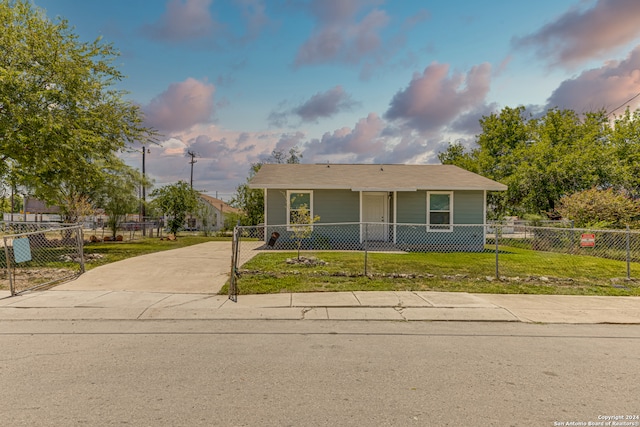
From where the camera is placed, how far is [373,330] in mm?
5309

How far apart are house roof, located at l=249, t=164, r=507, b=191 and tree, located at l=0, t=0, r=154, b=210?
266 inches

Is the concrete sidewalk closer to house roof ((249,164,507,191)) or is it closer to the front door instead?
house roof ((249,164,507,191))

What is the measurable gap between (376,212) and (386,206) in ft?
1.75

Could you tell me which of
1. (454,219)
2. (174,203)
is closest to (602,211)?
(454,219)

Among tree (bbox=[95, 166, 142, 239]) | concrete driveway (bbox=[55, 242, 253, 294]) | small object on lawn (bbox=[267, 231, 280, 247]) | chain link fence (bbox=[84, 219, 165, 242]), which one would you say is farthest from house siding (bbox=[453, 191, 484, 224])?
tree (bbox=[95, 166, 142, 239])

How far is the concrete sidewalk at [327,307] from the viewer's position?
237 inches

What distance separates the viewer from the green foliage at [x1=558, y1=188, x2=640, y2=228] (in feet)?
50.2

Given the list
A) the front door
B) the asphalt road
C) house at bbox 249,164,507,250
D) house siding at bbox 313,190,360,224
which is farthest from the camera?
the front door

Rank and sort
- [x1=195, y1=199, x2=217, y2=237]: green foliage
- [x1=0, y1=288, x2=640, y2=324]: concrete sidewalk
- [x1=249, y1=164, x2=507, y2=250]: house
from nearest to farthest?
[x1=0, y1=288, x2=640, y2=324]: concrete sidewalk < [x1=249, y1=164, x2=507, y2=250]: house < [x1=195, y1=199, x2=217, y2=237]: green foliage

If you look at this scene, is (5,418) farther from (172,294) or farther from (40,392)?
(172,294)

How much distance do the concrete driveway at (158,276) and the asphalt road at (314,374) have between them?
2669 mm

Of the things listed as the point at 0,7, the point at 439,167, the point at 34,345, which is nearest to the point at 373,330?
the point at 34,345

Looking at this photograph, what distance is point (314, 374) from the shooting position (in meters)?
3.71

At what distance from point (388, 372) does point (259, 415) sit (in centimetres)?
148
